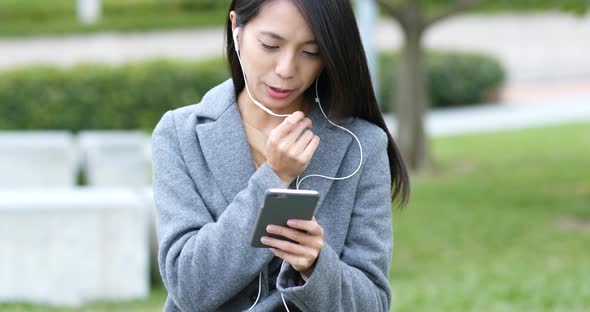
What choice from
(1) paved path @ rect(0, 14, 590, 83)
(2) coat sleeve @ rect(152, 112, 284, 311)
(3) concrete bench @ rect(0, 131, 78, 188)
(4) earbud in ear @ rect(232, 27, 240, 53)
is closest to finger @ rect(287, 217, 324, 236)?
(2) coat sleeve @ rect(152, 112, 284, 311)

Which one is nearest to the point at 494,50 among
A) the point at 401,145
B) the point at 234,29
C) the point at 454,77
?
the point at 454,77

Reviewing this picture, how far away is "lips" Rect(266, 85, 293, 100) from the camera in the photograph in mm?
2100

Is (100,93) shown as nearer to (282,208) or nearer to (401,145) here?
(401,145)

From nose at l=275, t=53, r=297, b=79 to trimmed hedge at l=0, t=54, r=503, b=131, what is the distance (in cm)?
1216

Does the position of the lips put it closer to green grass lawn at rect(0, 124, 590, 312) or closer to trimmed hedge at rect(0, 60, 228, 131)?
green grass lawn at rect(0, 124, 590, 312)

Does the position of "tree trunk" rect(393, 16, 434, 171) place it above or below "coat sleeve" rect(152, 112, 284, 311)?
below

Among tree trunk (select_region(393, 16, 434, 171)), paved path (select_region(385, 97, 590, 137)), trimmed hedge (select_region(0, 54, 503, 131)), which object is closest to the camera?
tree trunk (select_region(393, 16, 434, 171))

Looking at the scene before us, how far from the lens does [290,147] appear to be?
1.98 metres

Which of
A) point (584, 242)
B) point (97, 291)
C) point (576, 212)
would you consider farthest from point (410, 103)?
point (97, 291)

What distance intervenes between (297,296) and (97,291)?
14.1 feet

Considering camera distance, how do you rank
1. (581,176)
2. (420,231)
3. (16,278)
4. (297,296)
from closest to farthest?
(297,296) → (16,278) → (420,231) → (581,176)

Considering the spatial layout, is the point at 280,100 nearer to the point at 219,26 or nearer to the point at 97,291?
the point at 97,291

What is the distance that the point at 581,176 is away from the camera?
1055cm

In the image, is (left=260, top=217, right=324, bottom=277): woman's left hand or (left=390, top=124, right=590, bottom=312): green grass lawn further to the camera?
(left=390, top=124, right=590, bottom=312): green grass lawn
